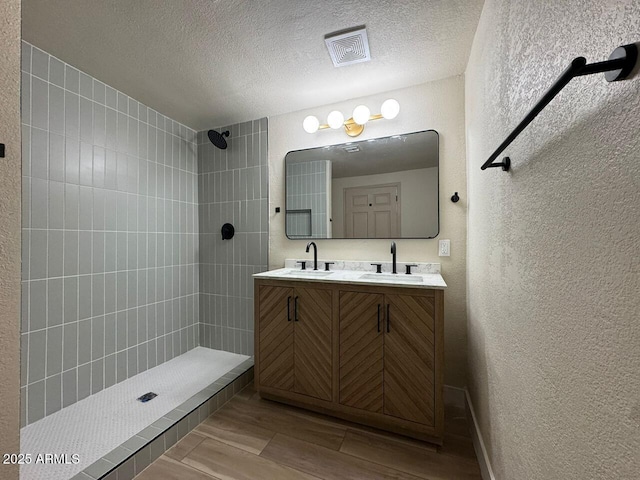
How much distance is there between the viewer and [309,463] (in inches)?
53.2

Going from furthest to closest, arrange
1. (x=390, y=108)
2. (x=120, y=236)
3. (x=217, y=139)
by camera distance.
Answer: (x=217, y=139) → (x=120, y=236) → (x=390, y=108)

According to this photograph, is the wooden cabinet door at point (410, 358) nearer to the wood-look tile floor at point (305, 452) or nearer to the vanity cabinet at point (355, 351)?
the vanity cabinet at point (355, 351)

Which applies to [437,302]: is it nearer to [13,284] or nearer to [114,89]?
[13,284]

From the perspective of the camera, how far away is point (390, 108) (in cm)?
190

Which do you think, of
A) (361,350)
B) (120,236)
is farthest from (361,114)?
(120,236)

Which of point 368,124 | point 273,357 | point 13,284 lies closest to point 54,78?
point 13,284

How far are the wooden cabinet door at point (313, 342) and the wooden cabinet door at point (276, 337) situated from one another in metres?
0.05

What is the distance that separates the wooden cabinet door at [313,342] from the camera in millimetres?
1646

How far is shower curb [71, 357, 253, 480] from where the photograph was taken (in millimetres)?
1227

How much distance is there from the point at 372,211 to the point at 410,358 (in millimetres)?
1059

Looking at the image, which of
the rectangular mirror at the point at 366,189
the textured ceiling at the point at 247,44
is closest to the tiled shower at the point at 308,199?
the rectangular mirror at the point at 366,189

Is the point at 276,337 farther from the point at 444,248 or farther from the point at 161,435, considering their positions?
the point at 444,248

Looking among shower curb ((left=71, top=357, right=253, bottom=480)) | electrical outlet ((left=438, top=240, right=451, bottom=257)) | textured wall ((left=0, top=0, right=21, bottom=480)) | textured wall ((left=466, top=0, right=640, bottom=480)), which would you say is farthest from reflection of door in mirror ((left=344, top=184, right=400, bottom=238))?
textured wall ((left=0, top=0, right=21, bottom=480))

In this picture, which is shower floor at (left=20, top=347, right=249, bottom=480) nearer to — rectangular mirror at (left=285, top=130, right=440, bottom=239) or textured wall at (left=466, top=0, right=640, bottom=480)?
rectangular mirror at (left=285, top=130, right=440, bottom=239)
